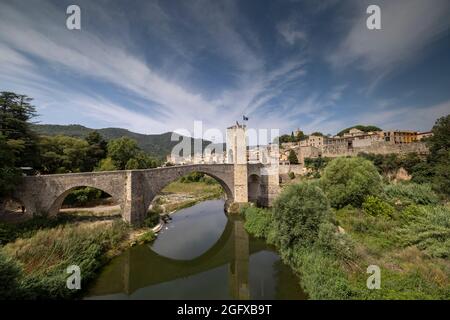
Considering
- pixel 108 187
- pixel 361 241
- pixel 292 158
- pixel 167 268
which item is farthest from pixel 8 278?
pixel 292 158

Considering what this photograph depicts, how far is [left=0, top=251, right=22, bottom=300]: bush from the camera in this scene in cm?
569

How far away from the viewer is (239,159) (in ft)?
73.1

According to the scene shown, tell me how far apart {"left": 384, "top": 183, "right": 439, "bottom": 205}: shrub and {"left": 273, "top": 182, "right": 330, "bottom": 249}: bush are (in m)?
8.06

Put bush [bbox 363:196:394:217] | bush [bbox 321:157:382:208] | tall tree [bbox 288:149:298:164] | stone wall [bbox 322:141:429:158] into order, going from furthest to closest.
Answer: tall tree [bbox 288:149:298:164], stone wall [bbox 322:141:429:158], bush [bbox 321:157:382:208], bush [bbox 363:196:394:217]

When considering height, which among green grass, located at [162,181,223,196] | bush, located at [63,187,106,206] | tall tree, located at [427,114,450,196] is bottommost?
green grass, located at [162,181,223,196]

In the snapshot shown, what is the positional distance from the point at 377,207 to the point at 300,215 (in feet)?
21.1

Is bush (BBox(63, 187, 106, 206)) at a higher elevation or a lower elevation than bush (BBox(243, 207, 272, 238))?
higher

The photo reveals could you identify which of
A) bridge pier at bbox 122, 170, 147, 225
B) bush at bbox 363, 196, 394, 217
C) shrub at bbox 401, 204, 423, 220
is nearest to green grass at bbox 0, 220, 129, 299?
bridge pier at bbox 122, 170, 147, 225

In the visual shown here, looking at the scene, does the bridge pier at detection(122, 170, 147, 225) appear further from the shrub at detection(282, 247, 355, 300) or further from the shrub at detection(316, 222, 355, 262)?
the shrub at detection(316, 222, 355, 262)

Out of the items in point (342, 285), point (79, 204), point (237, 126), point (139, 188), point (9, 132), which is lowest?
point (342, 285)

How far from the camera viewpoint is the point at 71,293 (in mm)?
7402
